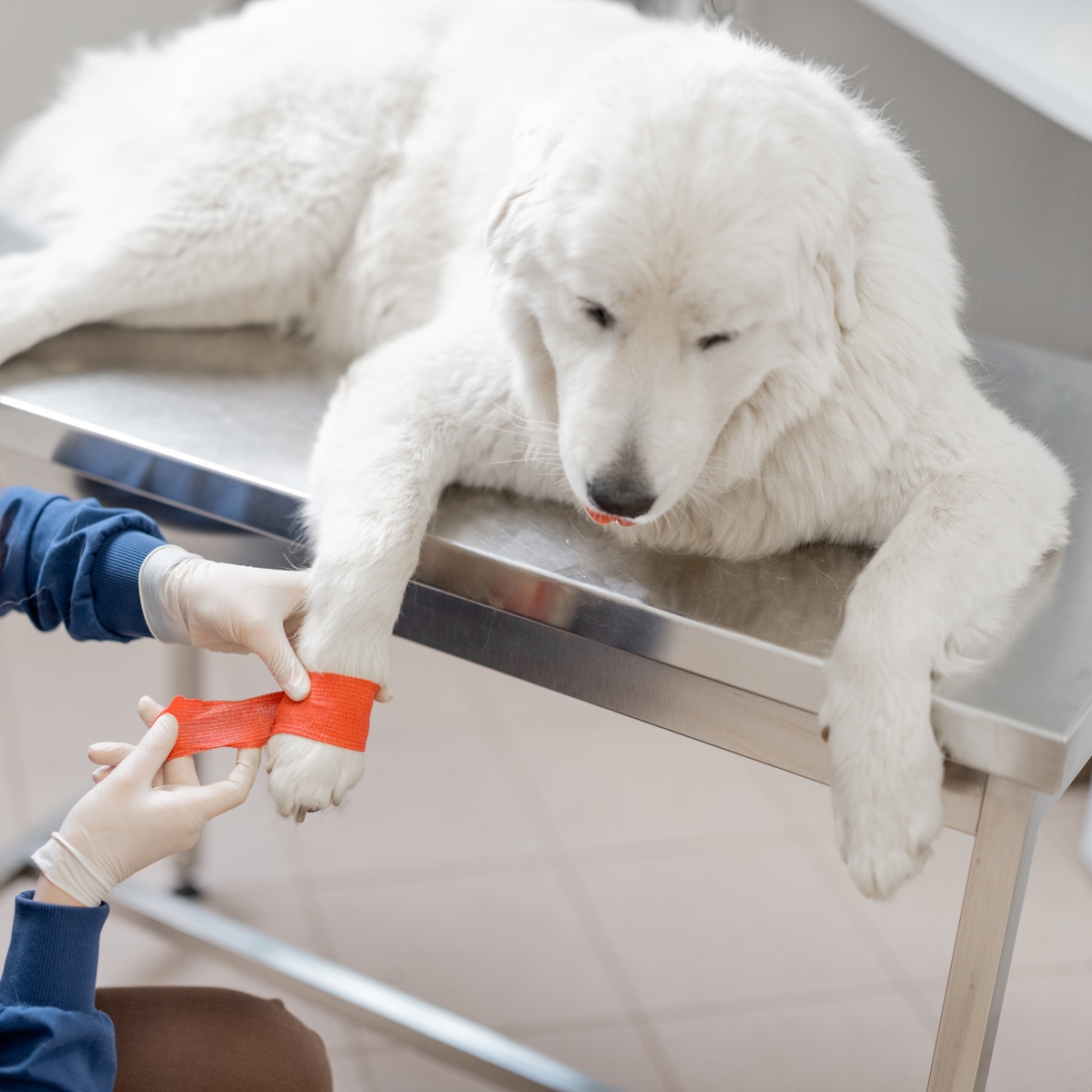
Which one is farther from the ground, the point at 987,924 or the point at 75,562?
the point at 987,924

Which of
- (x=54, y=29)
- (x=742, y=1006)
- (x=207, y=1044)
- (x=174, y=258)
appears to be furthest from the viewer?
(x=54, y=29)

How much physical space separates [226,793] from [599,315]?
533 mm

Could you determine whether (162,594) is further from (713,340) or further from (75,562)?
(713,340)

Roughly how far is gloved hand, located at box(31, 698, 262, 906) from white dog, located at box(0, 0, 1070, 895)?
0.23 ft

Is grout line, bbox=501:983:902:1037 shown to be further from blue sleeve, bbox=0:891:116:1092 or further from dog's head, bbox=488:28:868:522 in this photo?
dog's head, bbox=488:28:868:522

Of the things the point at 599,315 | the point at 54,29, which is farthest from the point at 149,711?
the point at 54,29

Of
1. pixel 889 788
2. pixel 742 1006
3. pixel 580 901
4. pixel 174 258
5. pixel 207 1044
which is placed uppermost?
pixel 889 788

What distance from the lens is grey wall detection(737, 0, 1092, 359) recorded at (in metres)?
1.28

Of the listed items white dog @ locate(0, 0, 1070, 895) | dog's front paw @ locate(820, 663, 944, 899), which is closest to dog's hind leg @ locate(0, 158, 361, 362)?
white dog @ locate(0, 0, 1070, 895)

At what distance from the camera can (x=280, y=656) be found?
101 cm

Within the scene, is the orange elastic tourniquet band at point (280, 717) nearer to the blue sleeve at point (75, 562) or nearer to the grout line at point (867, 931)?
the blue sleeve at point (75, 562)

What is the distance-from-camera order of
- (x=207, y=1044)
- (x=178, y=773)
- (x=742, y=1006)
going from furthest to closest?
1. (x=742, y=1006)
2. (x=207, y=1044)
3. (x=178, y=773)

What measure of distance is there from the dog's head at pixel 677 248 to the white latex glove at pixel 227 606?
1.01 ft

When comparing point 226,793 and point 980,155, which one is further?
point 980,155
